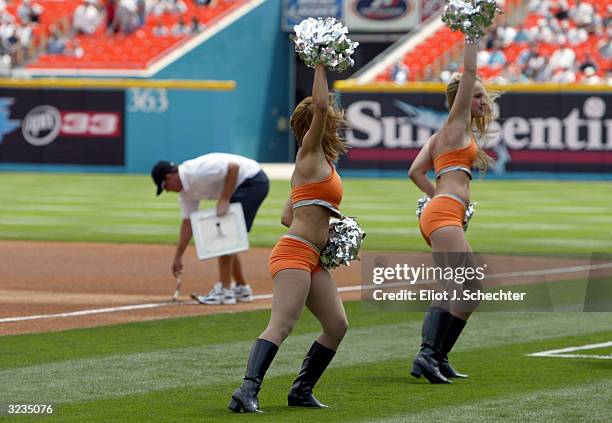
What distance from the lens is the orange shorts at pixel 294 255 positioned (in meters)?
7.52

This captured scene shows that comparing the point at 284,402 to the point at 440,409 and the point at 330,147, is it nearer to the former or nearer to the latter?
the point at 440,409

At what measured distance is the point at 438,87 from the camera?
35812 mm

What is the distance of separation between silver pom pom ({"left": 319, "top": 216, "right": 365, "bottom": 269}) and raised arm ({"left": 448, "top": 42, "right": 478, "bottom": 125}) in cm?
125

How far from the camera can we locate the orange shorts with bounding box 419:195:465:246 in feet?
28.2

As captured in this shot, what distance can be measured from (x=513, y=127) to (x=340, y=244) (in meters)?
28.1

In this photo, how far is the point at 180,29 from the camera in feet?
144

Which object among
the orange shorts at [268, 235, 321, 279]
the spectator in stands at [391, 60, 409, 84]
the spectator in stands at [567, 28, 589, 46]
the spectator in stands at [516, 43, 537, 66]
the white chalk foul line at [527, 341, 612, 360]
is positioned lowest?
the white chalk foul line at [527, 341, 612, 360]

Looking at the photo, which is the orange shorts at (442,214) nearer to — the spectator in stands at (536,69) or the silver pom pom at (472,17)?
the silver pom pom at (472,17)

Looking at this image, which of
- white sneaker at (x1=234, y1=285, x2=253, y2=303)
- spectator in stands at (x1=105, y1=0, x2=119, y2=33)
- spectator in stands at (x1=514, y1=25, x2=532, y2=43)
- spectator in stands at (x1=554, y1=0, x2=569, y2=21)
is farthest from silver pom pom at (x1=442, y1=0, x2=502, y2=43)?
spectator in stands at (x1=105, y1=0, x2=119, y2=33)

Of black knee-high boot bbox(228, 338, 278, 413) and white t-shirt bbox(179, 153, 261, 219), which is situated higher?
white t-shirt bbox(179, 153, 261, 219)

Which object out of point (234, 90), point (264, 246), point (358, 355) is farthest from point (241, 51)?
point (358, 355)

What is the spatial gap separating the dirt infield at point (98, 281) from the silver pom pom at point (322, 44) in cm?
469

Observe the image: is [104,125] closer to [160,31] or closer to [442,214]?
[160,31]

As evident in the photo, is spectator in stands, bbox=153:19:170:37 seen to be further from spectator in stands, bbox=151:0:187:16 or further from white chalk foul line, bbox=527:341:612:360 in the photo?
white chalk foul line, bbox=527:341:612:360
